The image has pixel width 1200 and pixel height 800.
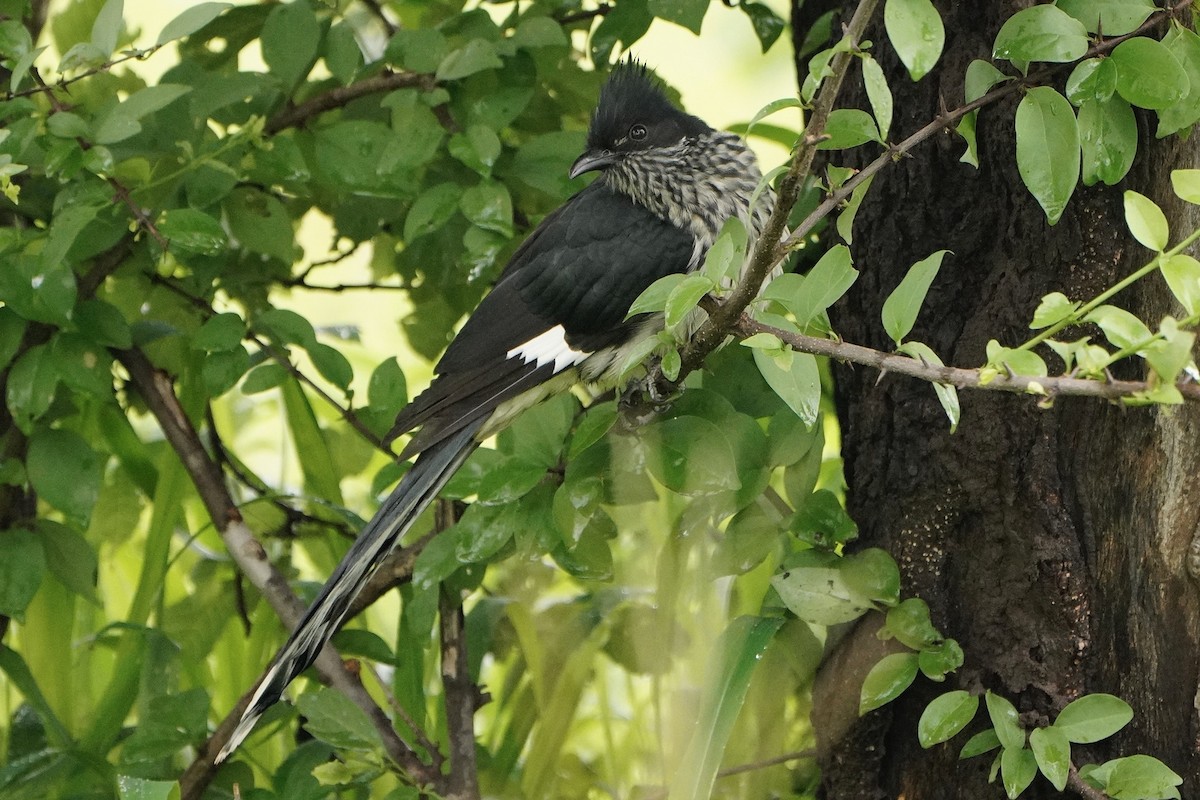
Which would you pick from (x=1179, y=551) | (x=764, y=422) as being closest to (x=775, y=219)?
(x=1179, y=551)

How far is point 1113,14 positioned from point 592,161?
1.04 m

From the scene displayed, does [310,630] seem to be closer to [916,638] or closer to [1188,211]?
[916,638]

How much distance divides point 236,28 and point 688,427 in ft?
3.95

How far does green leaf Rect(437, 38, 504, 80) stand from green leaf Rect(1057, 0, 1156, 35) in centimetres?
89

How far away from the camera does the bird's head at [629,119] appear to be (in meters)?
2.39

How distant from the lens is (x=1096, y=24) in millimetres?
1460

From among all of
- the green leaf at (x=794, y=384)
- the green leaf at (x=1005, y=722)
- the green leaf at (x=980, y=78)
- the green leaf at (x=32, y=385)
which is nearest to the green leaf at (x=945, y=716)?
the green leaf at (x=1005, y=722)

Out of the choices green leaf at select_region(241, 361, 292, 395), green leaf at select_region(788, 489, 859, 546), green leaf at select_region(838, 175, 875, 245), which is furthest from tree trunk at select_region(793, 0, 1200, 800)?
green leaf at select_region(241, 361, 292, 395)

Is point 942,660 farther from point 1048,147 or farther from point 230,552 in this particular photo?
point 230,552

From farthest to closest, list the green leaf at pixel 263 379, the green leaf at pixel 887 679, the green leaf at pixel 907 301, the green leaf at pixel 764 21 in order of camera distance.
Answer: the green leaf at pixel 764 21 → the green leaf at pixel 263 379 → the green leaf at pixel 887 679 → the green leaf at pixel 907 301

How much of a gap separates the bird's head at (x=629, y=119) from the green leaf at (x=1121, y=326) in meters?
1.32

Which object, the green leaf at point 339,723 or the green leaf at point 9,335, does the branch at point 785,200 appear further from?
the green leaf at point 9,335

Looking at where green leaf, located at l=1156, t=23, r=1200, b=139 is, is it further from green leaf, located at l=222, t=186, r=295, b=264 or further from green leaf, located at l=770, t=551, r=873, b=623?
green leaf, located at l=222, t=186, r=295, b=264

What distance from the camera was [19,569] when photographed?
2.03 meters
